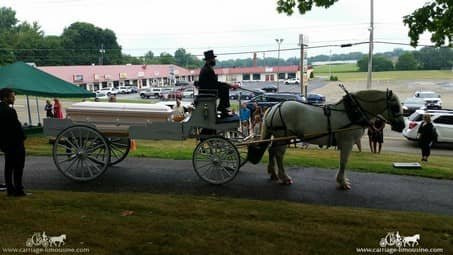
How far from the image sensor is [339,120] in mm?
8180

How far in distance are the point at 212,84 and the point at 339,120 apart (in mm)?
2481

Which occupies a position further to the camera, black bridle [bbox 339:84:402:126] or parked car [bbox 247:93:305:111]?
parked car [bbox 247:93:305:111]

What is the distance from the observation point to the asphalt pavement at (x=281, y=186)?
299 inches

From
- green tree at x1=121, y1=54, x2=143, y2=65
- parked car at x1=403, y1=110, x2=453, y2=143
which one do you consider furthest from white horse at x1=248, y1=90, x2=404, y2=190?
green tree at x1=121, y1=54, x2=143, y2=65

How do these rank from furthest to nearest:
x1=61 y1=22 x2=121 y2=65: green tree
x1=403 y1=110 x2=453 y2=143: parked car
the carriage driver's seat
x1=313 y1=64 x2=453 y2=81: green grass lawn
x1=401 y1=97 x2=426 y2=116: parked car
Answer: x1=61 y1=22 x2=121 y2=65: green tree < x1=313 y1=64 x2=453 y2=81: green grass lawn < x1=401 y1=97 x2=426 y2=116: parked car < x1=403 y1=110 x2=453 y2=143: parked car < the carriage driver's seat

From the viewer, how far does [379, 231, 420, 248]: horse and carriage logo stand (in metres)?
5.07

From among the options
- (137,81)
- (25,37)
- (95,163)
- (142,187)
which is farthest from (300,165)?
(25,37)

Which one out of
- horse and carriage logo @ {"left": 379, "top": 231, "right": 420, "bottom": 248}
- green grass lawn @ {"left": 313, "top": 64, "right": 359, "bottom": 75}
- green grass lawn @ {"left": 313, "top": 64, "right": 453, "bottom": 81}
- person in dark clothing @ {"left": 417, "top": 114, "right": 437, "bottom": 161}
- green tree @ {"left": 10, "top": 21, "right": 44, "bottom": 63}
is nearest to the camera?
horse and carriage logo @ {"left": 379, "top": 231, "right": 420, "bottom": 248}

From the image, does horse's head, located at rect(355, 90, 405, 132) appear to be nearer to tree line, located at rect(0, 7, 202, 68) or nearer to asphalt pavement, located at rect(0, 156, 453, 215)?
asphalt pavement, located at rect(0, 156, 453, 215)

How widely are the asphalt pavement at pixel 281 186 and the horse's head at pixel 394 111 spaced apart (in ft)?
4.28

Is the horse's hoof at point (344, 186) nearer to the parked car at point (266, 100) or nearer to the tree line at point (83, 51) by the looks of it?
the parked car at point (266, 100)

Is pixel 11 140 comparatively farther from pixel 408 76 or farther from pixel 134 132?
pixel 408 76

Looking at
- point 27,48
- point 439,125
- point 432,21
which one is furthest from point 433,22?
point 27,48

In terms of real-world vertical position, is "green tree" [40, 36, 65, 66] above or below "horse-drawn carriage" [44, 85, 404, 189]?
above
